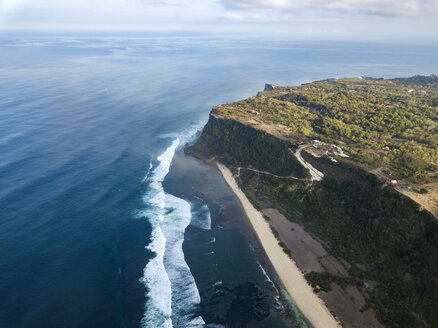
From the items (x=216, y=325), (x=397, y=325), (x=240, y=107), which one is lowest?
(x=216, y=325)

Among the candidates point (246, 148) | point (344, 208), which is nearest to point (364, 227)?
point (344, 208)

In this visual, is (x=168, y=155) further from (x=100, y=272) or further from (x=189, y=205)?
(x=100, y=272)

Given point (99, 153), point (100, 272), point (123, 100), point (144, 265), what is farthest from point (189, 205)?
point (123, 100)

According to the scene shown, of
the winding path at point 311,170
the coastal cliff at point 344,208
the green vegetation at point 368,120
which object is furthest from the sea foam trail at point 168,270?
the green vegetation at point 368,120

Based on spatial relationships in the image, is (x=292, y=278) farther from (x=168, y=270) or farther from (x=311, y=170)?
(x=311, y=170)

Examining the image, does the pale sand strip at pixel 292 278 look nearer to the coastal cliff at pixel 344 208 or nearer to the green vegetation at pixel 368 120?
the coastal cliff at pixel 344 208
